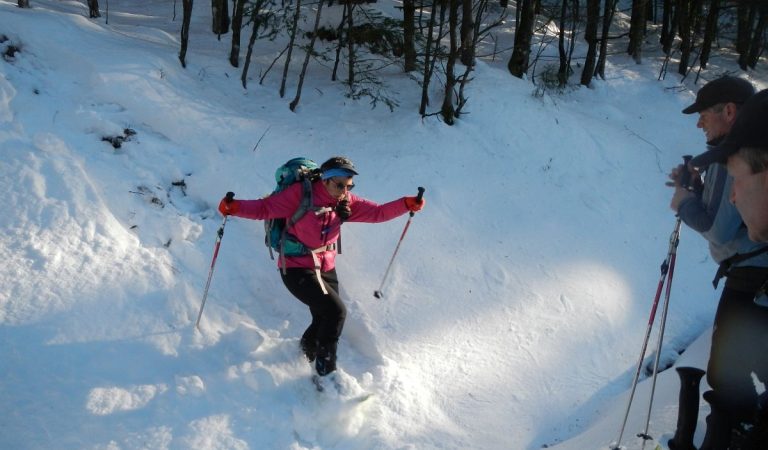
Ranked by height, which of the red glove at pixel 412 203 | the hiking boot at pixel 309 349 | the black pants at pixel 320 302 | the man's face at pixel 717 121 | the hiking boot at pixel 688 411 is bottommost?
the hiking boot at pixel 309 349

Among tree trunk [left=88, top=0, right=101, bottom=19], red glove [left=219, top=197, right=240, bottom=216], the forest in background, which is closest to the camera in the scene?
red glove [left=219, top=197, right=240, bottom=216]

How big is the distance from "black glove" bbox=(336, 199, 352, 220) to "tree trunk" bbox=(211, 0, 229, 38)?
696cm

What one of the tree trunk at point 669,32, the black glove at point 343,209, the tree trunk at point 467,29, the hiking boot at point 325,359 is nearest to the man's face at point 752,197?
the black glove at point 343,209

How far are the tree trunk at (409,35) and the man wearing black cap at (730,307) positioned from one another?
6738 mm

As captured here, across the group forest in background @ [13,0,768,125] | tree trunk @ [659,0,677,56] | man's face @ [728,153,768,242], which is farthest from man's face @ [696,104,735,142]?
tree trunk @ [659,0,677,56]

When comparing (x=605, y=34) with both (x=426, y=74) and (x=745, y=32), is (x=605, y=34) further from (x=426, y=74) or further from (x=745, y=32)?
(x=745, y=32)

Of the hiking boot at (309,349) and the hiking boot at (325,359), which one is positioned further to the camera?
the hiking boot at (309,349)

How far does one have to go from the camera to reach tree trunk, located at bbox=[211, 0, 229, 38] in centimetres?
1063

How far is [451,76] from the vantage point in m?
8.58

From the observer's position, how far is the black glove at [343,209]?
194 inches

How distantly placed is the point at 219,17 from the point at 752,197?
1024 cm

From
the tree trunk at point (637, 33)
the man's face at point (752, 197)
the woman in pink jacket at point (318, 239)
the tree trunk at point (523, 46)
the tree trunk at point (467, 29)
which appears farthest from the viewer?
the tree trunk at point (637, 33)

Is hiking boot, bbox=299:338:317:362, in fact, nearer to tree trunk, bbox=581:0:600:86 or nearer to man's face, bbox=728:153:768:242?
man's face, bbox=728:153:768:242

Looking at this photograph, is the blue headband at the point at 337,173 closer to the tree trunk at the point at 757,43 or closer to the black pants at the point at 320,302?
the black pants at the point at 320,302
